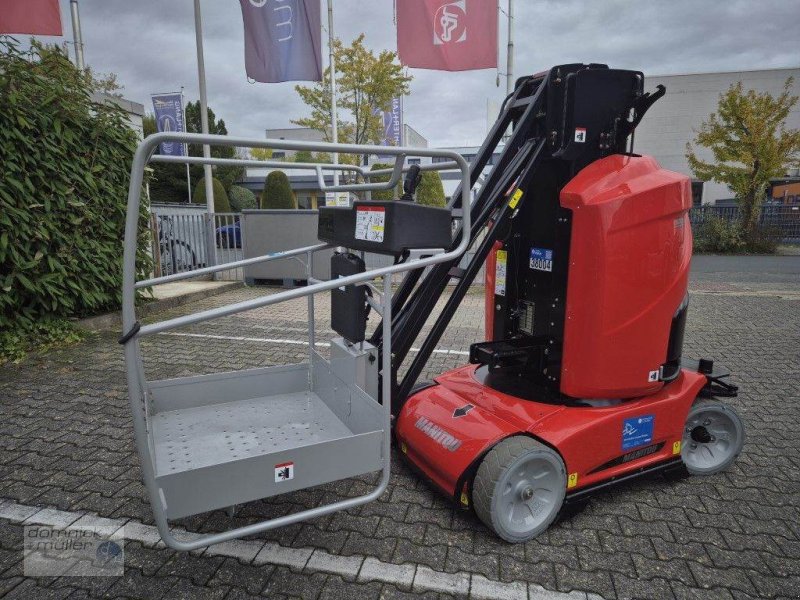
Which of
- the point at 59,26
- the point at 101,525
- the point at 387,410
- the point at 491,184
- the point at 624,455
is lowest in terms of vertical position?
the point at 101,525

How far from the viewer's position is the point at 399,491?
117 inches

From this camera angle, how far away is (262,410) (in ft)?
10.1

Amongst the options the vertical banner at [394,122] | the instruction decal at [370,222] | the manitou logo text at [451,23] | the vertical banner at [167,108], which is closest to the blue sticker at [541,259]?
the instruction decal at [370,222]

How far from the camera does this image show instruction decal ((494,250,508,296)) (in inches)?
130

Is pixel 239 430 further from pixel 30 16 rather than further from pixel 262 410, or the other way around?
pixel 30 16

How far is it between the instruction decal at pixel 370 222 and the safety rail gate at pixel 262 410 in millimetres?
199

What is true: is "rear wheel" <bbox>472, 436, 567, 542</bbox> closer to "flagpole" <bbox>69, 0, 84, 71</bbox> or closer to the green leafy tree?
"flagpole" <bbox>69, 0, 84, 71</bbox>

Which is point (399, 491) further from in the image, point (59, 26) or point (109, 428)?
point (59, 26)

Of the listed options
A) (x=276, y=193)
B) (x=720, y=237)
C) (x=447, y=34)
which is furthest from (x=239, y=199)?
(x=720, y=237)

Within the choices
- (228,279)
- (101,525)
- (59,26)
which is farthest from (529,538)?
(59,26)

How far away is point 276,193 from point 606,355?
22.5 metres

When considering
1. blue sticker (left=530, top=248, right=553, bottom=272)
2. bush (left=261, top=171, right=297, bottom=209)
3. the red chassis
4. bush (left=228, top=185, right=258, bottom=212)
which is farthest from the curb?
bush (left=228, top=185, right=258, bottom=212)

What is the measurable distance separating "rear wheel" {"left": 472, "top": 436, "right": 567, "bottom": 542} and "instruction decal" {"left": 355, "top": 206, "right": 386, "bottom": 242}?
3.93 feet

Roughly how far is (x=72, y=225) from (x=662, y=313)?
6213 millimetres
